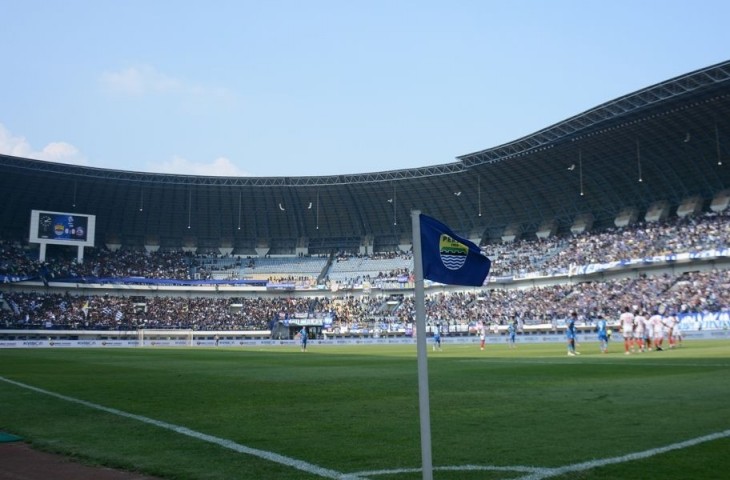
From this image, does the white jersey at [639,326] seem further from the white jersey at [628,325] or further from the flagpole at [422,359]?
the flagpole at [422,359]

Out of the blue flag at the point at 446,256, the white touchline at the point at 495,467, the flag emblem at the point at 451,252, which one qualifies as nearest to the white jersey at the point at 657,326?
the white touchline at the point at 495,467

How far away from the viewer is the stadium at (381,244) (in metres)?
61.6

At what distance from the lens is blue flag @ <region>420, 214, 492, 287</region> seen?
6.71m

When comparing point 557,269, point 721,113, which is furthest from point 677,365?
point 557,269

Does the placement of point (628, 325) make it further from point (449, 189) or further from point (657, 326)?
point (449, 189)

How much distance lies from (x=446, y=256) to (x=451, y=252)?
0.23ft

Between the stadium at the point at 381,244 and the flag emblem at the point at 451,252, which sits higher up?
the stadium at the point at 381,244

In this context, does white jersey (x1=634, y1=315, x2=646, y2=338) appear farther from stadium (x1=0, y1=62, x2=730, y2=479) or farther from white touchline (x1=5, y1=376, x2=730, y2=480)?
white touchline (x1=5, y1=376, x2=730, y2=480)

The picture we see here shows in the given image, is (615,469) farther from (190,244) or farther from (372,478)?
(190,244)

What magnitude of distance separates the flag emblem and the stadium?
17556mm

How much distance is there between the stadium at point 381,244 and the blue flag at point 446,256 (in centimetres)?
1751

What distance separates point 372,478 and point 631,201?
74.9 metres

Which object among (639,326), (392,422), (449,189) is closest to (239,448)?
(392,422)

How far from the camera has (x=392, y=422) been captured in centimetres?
1113
